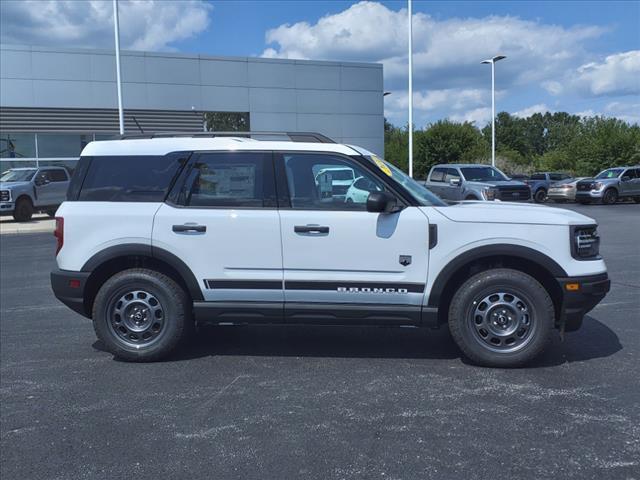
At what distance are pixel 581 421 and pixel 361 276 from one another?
1930mm

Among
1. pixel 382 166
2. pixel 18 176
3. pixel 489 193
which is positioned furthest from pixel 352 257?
pixel 18 176

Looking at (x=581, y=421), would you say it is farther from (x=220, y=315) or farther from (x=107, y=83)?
(x=107, y=83)

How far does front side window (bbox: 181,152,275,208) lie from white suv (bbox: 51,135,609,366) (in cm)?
1

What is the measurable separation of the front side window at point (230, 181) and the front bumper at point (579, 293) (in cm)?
253

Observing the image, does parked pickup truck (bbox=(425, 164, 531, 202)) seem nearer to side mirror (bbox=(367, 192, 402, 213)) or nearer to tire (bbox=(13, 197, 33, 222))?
tire (bbox=(13, 197, 33, 222))

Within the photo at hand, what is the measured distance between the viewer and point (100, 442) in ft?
12.2

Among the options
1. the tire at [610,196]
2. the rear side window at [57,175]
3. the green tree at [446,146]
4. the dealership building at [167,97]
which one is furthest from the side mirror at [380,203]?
the green tree at [446,146]

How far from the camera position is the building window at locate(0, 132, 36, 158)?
91.9 ft

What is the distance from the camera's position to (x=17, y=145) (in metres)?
28.4

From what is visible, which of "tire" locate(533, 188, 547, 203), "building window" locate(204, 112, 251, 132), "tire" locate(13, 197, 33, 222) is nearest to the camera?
"tire" locate(13, 197, 33, 222)

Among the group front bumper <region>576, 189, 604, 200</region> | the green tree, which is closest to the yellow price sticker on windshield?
front bumper <region>576, 189, 604, 200</region>

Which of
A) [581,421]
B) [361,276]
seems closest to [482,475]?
[581,421]

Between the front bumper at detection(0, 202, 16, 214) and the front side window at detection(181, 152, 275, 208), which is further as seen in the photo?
the front bumper at detection(0, 202, 16, 214)

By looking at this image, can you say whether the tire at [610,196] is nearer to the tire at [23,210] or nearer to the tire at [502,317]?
the tire at [23,210]
